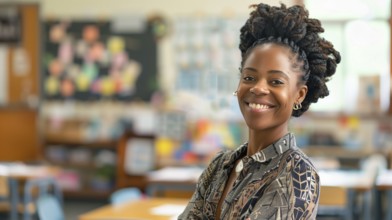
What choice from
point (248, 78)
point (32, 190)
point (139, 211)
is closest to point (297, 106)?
point (248, 78)

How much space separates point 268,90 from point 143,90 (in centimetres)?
845

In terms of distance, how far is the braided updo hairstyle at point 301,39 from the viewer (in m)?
1.61

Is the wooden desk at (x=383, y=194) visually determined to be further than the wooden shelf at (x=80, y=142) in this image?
No

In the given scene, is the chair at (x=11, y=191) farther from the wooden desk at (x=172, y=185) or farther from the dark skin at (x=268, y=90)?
the dark skin at (x=268, y=90)

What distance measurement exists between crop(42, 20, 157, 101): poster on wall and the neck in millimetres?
8318

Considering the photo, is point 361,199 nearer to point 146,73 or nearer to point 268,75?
point 146,73

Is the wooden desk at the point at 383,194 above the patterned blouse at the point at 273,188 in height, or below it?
below

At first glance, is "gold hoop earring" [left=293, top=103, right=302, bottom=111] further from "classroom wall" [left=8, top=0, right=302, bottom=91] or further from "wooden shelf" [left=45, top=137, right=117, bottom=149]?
"wooden shelf" [left=45, top=137, right=117, bottom=149]

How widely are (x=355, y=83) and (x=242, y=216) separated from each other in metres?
7.60

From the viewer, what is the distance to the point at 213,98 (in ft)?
31.8

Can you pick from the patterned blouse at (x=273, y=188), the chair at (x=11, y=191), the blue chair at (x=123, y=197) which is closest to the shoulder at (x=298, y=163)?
the patterned blouse at (x=273, y=188)

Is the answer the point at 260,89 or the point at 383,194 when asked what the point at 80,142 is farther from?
the point at 260,89

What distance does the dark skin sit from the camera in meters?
1.56

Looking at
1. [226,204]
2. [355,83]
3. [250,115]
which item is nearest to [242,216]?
[226,204]
